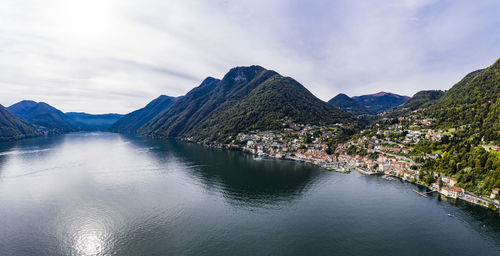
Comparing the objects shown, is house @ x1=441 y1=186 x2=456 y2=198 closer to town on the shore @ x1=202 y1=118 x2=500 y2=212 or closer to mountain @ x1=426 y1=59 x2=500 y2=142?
town on the shore @ x1=202 y1=118 x2=500 y2=212

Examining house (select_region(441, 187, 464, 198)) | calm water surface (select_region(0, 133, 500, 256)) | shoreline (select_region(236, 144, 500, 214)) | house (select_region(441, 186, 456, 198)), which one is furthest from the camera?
house (select_region(441, 186, 456, 198))

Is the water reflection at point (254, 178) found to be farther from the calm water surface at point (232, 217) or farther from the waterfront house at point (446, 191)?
the waterfront house at point (446, 191)

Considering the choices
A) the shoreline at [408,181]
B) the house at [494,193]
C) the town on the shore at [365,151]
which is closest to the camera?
the shoreline at [408,181]

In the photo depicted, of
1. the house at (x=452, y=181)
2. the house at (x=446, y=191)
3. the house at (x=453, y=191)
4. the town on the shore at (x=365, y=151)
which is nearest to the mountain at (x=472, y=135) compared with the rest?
the house at (x=452, y=181)

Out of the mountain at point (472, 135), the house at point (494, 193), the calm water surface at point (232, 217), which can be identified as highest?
the mountain at point (472, 135)

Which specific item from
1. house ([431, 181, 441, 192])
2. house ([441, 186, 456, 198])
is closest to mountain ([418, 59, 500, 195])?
house ([441, 186, 456, 198])

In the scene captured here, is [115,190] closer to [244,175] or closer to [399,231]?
[244,175]
